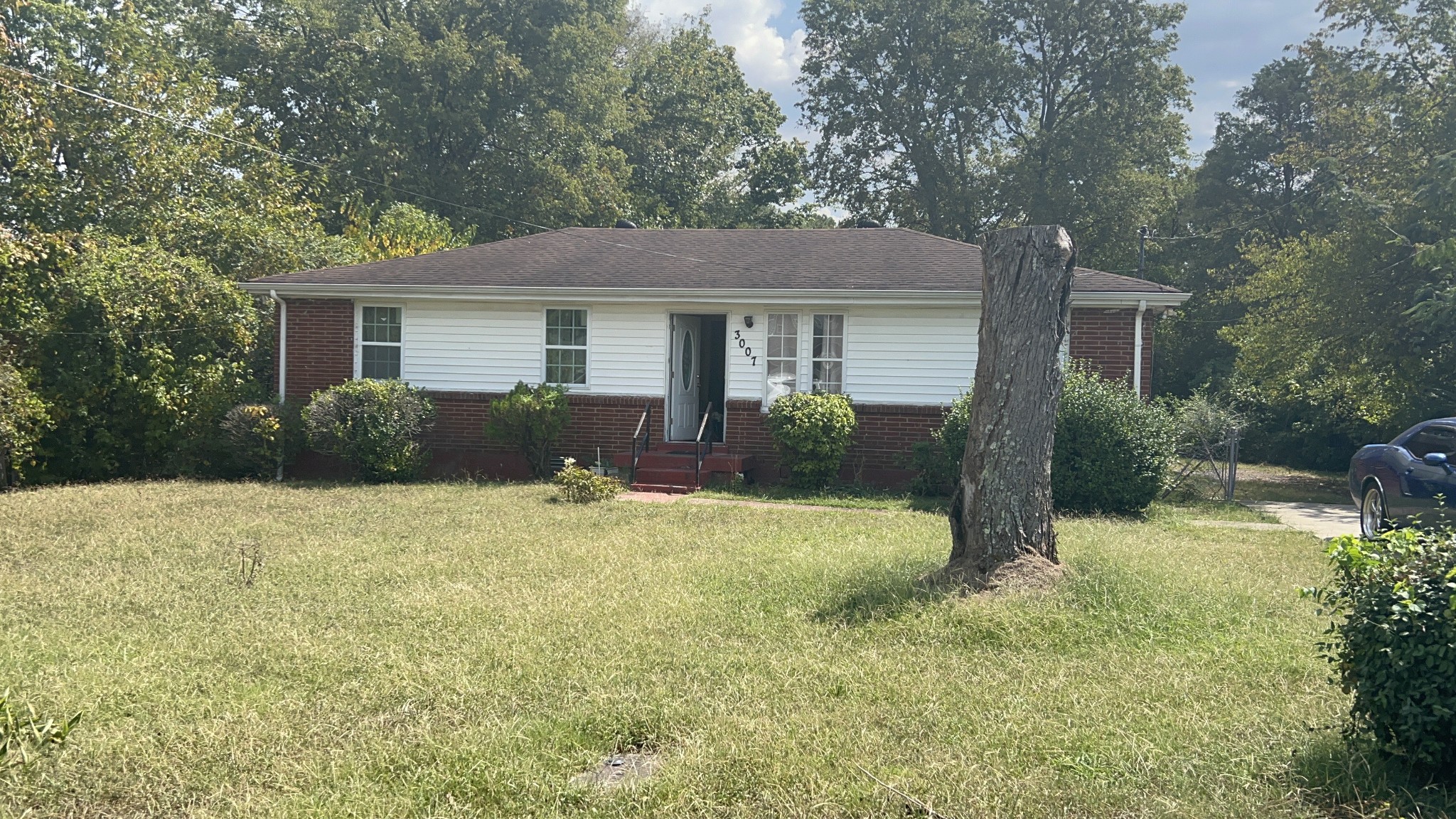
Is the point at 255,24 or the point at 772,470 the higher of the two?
the point at 255,24

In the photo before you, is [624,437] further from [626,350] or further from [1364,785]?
[1364,785]

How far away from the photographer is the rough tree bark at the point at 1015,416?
7523 mm

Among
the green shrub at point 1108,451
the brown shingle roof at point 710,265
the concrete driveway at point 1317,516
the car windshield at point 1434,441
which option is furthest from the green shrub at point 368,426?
the car windshield at point 1434,441

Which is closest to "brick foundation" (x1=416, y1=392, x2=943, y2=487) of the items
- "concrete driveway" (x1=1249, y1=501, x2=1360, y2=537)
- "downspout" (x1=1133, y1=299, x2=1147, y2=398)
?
"downspout" (x1=1133, y1=299, x2=1147, y2=398)

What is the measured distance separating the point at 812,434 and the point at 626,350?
11.3 feet

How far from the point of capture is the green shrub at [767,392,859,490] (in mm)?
14844

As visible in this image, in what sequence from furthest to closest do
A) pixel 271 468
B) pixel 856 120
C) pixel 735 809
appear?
pixel 856 120
pixel 271 468
pixel 735 809

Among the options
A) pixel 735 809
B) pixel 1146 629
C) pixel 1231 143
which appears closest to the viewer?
pixel 735 809

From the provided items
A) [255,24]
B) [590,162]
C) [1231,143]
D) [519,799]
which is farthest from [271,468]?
[1231,143]

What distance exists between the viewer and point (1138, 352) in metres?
15.0

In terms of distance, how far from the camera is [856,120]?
123ft

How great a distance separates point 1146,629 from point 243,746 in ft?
16.7

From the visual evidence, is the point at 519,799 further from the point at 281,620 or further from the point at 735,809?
the point at 281,620

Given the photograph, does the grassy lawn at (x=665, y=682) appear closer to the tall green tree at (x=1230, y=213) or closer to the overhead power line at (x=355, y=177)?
the overhead power line at (x=355, y=177)
